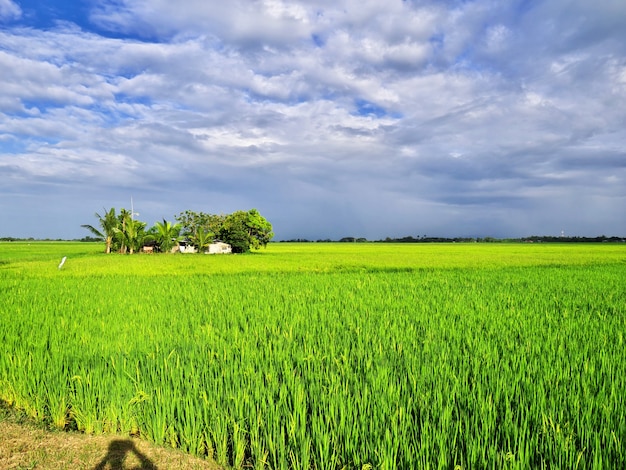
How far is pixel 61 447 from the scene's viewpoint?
2.78 m

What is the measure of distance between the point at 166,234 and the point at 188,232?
973 centimetres

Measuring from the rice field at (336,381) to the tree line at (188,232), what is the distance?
27198mm

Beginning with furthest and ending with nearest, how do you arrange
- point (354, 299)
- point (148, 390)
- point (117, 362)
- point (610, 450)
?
1. point (354, 299)
2. point (117, 362)
3. point (148, 390)
4. point (610, 450)

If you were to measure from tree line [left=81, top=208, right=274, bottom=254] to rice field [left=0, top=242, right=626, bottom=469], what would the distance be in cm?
2720

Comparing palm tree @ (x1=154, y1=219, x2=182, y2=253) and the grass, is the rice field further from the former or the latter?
palm tree @ (x1=154, y1=219, x2=182, y2=253)

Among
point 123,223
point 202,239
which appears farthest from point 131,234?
point 202,239

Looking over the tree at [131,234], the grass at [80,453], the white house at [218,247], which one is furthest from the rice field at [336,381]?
the white house at [218,247]

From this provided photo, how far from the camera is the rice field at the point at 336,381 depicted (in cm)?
239

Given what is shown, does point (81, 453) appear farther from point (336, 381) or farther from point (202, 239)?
point (202, 239)

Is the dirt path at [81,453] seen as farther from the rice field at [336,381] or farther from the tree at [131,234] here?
the tree at [131,234]

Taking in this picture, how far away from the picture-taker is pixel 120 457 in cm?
263

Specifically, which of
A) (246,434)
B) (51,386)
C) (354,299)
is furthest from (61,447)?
(354,299)

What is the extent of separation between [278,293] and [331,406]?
6.75 metres

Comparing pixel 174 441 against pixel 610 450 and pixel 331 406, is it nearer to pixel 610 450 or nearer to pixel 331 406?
pixel 331 406
